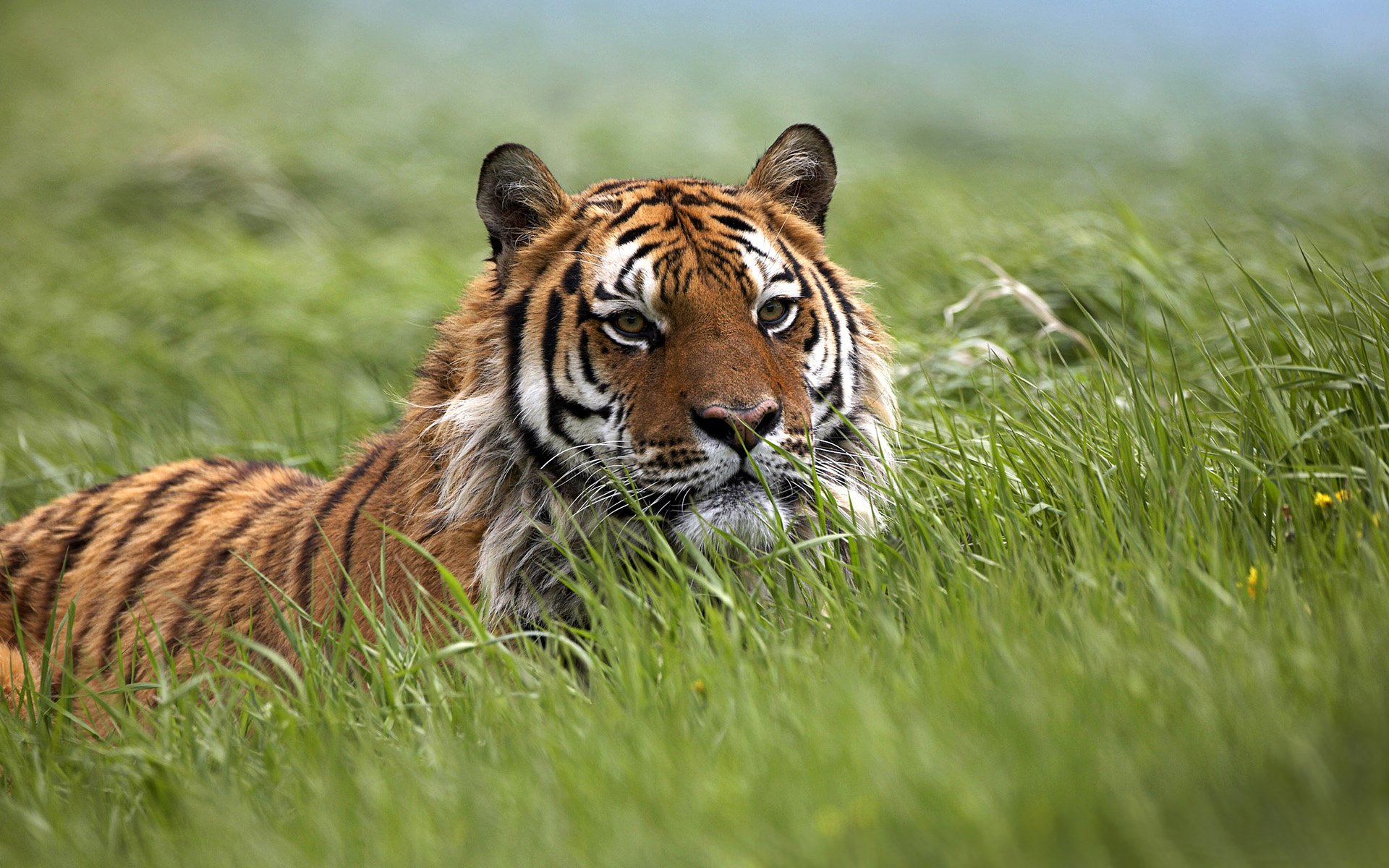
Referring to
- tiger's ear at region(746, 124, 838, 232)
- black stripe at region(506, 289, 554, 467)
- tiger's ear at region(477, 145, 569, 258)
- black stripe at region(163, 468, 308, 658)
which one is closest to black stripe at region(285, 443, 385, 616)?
black stripe at region(163, 468, 308, 658)

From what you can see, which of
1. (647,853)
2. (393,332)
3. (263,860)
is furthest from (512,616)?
(393,332)

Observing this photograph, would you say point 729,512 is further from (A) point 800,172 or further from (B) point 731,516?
(A) point 800,172

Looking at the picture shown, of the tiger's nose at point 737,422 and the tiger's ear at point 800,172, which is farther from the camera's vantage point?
the tiger's ear at point 800,172

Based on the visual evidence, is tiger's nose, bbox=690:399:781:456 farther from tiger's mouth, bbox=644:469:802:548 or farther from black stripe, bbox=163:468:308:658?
black stripe, bbox=163:468:308:658

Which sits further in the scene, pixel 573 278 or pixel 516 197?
pixel 516 197

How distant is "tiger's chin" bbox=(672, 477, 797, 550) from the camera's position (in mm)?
2723

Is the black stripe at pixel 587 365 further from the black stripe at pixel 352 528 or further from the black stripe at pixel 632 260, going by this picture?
the black stripe at pixel 352 528

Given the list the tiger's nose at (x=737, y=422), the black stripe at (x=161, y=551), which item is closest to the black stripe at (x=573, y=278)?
the tiger's nose at (x=737, y=422)

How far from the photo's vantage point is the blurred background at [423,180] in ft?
17.2

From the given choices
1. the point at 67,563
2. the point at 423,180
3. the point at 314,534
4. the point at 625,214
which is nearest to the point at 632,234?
the point at 625,214

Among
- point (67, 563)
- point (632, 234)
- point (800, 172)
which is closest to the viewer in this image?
point (632, 234)

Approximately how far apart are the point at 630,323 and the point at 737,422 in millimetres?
461

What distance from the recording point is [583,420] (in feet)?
9.61

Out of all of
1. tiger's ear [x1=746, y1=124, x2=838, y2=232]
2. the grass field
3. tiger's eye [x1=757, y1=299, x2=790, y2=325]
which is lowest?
the grass field
